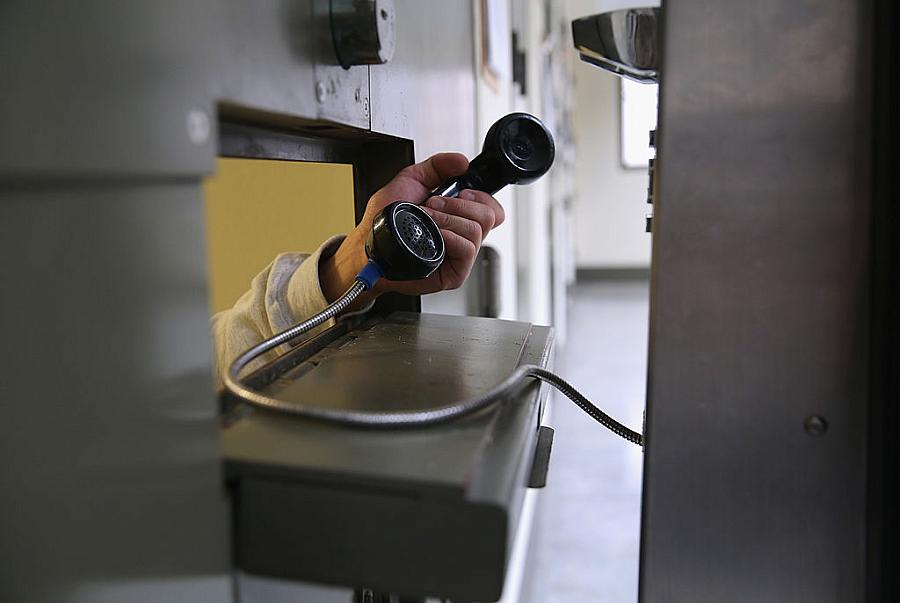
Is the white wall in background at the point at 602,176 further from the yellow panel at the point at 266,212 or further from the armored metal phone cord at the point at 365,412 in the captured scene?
the armored metal phone cord at the point at 365,412

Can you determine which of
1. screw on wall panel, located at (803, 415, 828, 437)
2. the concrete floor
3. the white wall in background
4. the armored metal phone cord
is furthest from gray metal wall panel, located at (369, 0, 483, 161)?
the white wall in background

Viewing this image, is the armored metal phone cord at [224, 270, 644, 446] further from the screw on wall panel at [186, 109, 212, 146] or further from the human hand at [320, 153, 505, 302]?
the human hand at [320, 153, 505, 302]

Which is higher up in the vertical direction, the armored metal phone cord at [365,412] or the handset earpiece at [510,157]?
the handset earpiece at [510,157]

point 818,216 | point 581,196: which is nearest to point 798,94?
point 818,216

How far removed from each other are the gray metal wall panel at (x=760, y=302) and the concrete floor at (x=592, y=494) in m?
1.50

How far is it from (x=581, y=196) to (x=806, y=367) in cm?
592

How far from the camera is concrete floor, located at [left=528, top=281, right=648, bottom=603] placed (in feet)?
6.61

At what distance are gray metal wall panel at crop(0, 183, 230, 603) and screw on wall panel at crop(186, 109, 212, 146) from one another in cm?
2

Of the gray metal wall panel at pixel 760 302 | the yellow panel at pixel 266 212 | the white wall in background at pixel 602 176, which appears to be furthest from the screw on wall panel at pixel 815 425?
the white wall in background at pixel 602 176

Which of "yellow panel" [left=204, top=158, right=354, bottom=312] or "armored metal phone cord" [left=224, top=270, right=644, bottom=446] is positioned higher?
"yellow panel" [left=204, top=158, right=354, bottom=312]

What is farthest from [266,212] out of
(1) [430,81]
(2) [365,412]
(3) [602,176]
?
(3) [602,176]

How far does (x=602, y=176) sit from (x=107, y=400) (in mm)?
6113

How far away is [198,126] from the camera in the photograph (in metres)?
0.36

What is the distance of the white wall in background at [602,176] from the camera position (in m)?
6.11
